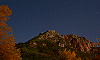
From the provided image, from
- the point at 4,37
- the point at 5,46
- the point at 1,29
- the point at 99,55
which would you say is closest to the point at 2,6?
the point at 1,29

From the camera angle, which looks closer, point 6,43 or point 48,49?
point 6,43

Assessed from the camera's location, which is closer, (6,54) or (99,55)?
(99,55)

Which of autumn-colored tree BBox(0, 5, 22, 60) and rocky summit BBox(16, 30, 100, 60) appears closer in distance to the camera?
autumn-colored tree BBox(0, 5, 22, 60)

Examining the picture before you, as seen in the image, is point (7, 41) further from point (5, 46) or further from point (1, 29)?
point (1, 29)

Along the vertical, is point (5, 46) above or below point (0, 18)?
below

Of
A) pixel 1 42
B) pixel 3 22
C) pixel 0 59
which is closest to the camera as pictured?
pixel 0 59

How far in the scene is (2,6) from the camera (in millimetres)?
13844

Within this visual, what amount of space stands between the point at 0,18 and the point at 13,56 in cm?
580

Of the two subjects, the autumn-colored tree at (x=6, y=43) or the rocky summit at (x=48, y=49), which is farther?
the rocky summit at (x=48, y=49)

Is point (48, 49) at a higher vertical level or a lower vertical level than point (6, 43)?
higher

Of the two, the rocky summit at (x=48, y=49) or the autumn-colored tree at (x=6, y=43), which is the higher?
the rocky summit at (x=48, y=49)

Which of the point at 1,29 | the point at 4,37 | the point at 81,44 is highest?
the point at 81,44

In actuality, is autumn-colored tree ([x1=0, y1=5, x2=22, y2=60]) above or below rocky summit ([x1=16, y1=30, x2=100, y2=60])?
below

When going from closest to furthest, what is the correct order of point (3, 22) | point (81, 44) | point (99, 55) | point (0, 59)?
point (99, 55), point (0, 59), point (3, 22), point (81, 44)
